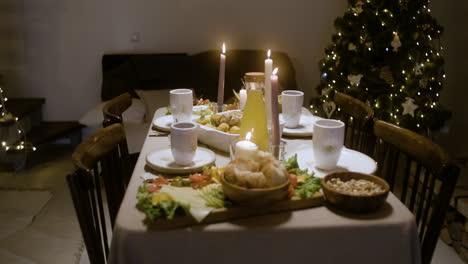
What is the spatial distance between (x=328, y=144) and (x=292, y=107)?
51 centimetres

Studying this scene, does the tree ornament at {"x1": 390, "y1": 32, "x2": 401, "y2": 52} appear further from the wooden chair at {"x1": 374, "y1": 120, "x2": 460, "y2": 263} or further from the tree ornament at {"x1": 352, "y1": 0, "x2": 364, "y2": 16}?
the wooden chair at {"x1": 374, "y1": 120, "x2": 460, "y2": 263}

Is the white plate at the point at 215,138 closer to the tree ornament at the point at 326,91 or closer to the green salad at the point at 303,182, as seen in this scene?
the green salad at the point at 303,182

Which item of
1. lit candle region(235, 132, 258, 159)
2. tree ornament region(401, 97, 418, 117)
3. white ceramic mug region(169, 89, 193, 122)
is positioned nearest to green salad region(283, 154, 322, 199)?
lit candle region(235, 132, 258, 159)

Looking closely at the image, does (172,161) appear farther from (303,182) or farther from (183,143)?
(303,182)

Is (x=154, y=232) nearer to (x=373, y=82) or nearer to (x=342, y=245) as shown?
(x=342, y=245)

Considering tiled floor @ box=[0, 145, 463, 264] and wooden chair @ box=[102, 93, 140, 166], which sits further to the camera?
tiled floor @ box=[0, 145, 463, 264]

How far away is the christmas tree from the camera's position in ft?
9.96

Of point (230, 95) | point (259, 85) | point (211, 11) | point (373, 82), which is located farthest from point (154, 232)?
point (211, 11)

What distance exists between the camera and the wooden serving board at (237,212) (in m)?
1.00

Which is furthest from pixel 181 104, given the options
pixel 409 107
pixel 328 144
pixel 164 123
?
pixel 409 107

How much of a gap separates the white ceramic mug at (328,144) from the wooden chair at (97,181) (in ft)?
2.08

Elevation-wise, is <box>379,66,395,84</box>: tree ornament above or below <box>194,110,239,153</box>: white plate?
above

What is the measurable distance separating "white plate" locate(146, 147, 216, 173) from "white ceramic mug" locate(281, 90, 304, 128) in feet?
1.47

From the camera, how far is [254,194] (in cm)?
102
